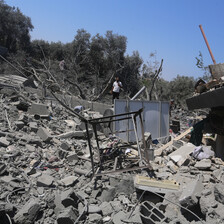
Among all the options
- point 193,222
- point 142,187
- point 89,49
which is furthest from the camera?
point 89,49

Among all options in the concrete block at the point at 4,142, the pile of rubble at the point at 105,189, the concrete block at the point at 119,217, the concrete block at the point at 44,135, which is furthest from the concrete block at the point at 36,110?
the concrete block at the point at 119,217

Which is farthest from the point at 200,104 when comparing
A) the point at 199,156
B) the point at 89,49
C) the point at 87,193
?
the point at 89,49

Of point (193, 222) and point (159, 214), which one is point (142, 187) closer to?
point (159, 214)

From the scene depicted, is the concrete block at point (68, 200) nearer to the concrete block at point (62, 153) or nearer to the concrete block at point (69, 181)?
the concrete block at point (69, 181)

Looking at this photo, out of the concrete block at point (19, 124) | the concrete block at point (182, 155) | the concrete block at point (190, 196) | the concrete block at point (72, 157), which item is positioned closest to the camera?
the concrete block at point (190, 196)

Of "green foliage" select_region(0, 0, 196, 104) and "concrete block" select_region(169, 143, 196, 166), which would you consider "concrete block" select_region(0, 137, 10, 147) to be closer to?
"concrete block" select_region(169, 143, 196, 166)

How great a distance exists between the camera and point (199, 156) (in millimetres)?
4617

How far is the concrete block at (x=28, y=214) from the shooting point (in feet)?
11.1

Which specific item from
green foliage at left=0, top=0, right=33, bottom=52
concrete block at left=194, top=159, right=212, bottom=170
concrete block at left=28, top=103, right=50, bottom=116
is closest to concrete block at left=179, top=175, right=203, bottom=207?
concrete block at left=194, top=159, right=212, bottom=170

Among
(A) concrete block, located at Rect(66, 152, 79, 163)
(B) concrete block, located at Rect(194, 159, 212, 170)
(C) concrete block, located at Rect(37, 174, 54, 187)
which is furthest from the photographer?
(A) concrete block, located at Rect(66, 152, 79, 163)

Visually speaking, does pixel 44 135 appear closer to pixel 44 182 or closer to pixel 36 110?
pixel 36 110

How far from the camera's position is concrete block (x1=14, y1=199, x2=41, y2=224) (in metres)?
3.37

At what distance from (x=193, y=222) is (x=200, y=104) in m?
2.09

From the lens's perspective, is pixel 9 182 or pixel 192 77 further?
pixel 192 77
